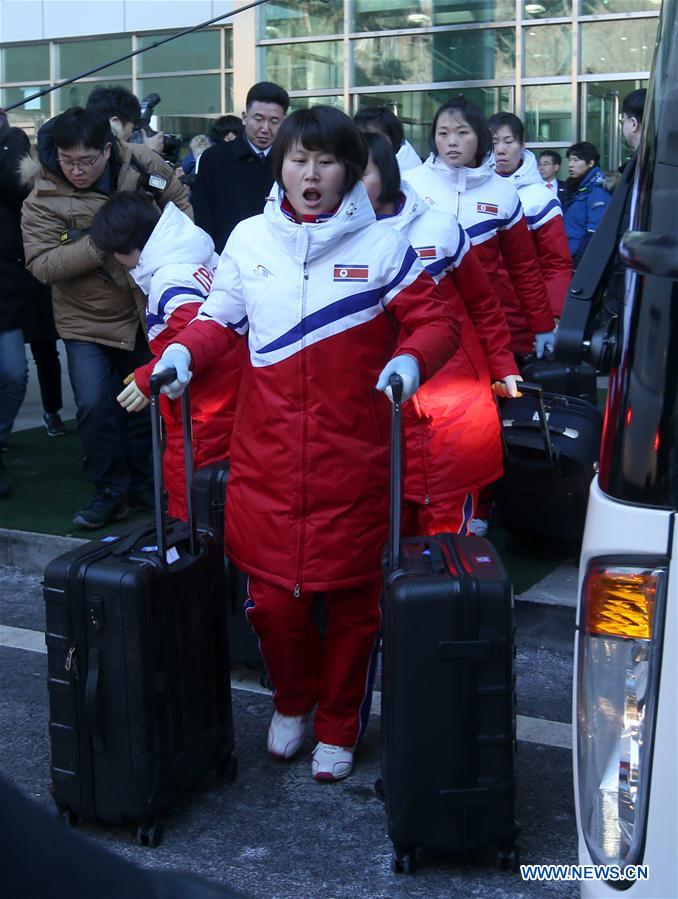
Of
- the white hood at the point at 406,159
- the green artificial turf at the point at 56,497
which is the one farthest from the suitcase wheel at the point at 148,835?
the white hood at the point at 406,159

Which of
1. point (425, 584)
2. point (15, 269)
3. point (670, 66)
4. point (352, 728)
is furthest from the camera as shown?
point (15, 269)

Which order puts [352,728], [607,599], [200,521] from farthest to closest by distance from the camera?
[200,521]
[352,728]
[607,599]

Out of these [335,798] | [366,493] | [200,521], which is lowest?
[335,798]

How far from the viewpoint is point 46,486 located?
699 centimetres

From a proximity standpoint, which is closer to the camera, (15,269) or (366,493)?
(366,493)

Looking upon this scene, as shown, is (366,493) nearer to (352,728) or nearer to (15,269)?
(352,728)

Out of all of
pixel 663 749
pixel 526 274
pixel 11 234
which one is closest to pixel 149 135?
pixel 11 234

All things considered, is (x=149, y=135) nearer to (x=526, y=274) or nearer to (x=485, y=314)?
(x=526, y=274)

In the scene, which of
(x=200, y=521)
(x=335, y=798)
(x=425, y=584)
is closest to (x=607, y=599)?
(x=425, y=584)

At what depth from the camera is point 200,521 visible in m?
4.33

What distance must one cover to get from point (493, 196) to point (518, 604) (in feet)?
5.16

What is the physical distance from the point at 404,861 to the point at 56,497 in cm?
395

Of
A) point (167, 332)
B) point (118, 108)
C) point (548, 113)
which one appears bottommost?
point (167, 332)

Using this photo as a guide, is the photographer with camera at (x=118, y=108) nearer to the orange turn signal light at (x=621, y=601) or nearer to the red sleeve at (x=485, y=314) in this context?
the red sleeve at (x=485, y=314)
